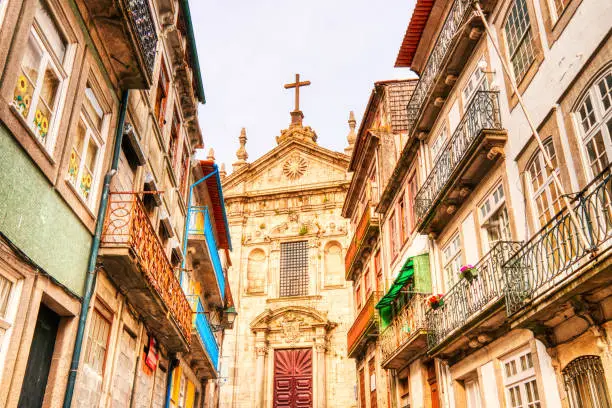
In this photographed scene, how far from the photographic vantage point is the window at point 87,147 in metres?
8.02

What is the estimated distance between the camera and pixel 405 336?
14844 mm

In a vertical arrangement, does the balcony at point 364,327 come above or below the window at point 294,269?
below

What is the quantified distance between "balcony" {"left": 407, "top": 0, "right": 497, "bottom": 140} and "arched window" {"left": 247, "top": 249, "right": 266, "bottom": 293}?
52.6 feet

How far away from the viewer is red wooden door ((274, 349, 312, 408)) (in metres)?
26.5

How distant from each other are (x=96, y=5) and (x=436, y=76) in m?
7.62

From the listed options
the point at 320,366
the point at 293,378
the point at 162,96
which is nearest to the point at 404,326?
the point at 162,96

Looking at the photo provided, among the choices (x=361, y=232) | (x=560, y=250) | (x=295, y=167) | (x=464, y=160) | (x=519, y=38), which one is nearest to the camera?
(x=560, y=250)

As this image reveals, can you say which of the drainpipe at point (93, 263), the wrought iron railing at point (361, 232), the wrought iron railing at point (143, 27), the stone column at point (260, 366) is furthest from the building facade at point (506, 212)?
the stone column at point (260, 366)

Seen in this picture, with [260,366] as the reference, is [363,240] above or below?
above

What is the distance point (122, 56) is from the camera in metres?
8.83

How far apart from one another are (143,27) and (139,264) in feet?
11.7

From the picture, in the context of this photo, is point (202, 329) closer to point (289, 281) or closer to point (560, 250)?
point (560, 250)

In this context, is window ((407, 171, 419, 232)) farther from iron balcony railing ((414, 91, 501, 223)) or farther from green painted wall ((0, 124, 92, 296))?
green painted wall ((0, 124, 92, 296))

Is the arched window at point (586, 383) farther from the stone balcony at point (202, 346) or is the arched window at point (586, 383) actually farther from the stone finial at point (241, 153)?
the stone finial at point (241, 153)
